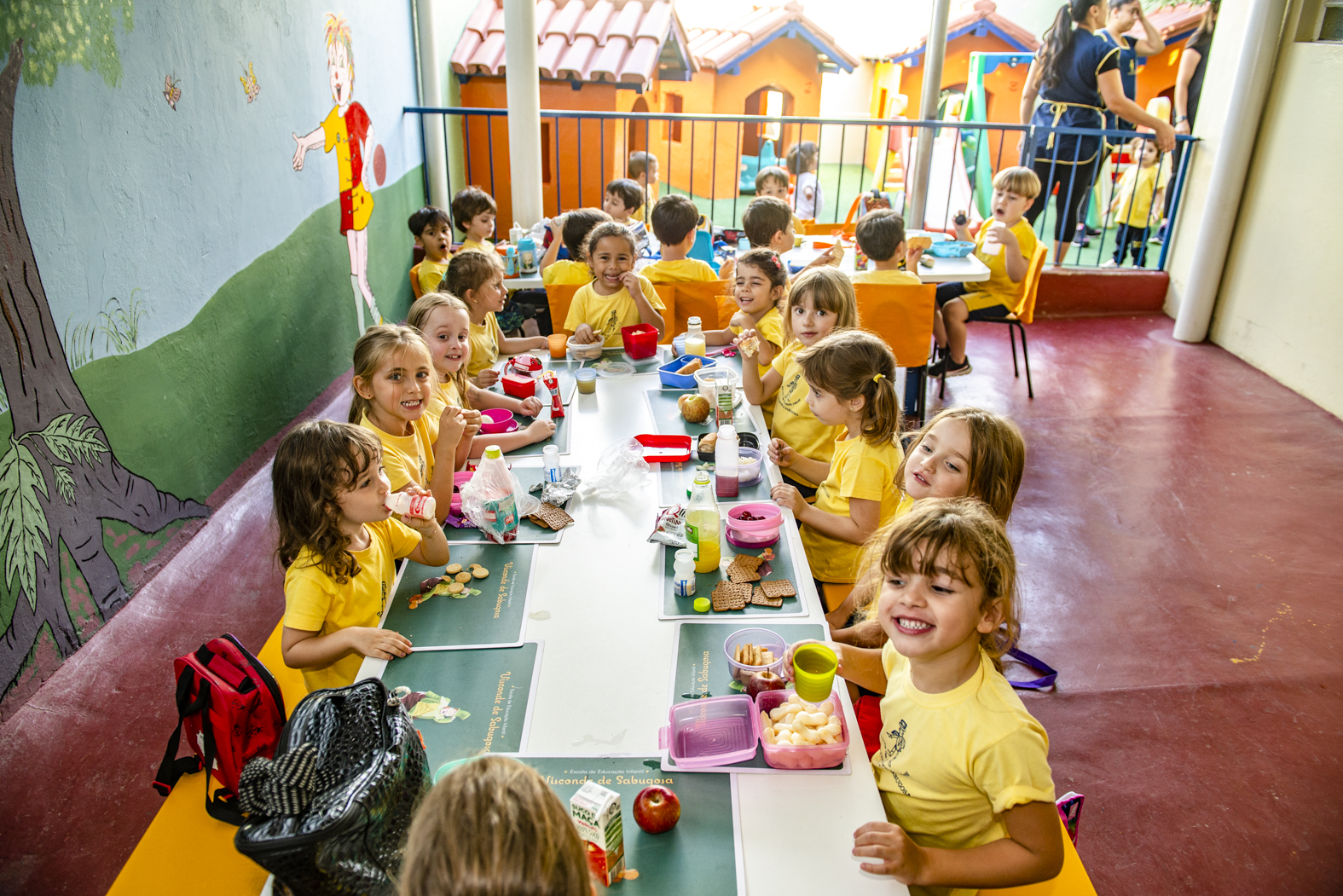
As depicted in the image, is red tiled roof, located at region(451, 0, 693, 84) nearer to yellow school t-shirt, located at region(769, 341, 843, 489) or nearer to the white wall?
the white wall

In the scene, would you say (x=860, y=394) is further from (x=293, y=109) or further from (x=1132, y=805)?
(x=293, y=109)

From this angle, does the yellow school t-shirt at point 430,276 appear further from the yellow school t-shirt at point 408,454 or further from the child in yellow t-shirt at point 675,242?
the yellow school t-shirt at point 408,454

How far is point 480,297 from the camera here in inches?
146

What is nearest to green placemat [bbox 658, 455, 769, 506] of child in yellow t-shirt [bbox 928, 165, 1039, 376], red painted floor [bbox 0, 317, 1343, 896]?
red painted floor [bbox 0, 317, 1343, 896]

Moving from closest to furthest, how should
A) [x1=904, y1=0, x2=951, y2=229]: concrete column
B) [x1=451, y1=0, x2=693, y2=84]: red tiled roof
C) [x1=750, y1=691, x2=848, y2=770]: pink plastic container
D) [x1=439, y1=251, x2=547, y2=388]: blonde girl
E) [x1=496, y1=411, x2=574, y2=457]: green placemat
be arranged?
[x1=750, y1=691, x2=848, y2=770]: pink plastic container, [x1=496, y1=411, x2=574, y2=457]: green placemat, [x1=439, y1=251, x2=547, y2=388]: blonde girl, [x1=904, y1=0, x2=951, y2=229]: concrete column, [x1=451, y1=0, x2=693, y2=84]: red tiled roof

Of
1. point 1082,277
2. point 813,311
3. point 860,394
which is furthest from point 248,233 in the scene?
point 1082,277

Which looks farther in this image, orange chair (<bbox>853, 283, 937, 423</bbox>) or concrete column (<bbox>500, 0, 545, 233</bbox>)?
concrete column (<bbox>500, 0, 545, 233</bbox>)

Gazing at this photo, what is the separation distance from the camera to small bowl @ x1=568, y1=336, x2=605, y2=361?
12.6ft

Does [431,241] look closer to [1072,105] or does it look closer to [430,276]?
[430,276]

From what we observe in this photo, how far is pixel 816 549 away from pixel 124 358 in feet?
8.38

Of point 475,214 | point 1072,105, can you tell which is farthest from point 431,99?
point 1072,105

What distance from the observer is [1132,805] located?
2.57 meters

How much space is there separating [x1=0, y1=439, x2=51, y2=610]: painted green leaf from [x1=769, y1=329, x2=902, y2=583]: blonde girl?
2.28 meters

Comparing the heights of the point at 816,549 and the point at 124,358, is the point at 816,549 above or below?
below
